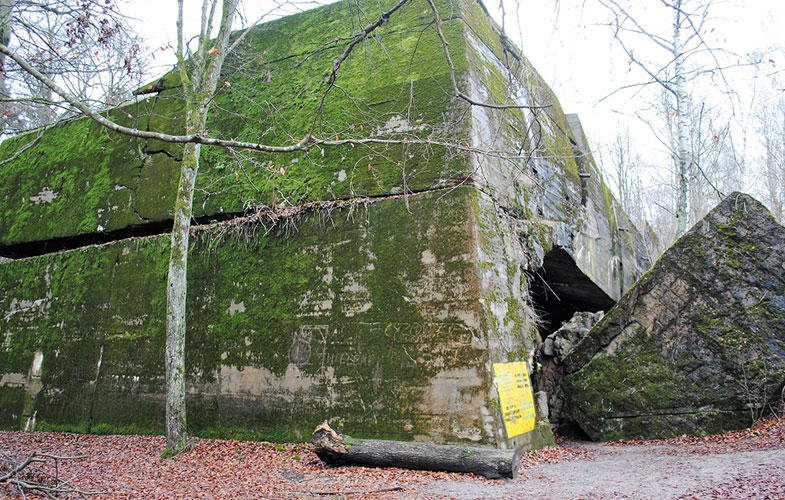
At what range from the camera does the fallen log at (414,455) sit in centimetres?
491

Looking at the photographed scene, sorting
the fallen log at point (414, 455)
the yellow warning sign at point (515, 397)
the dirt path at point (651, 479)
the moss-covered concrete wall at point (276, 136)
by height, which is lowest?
the dirt path at point (651, 479)

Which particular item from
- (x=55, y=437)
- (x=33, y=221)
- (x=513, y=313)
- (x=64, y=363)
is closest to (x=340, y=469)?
(x=513, y=313)

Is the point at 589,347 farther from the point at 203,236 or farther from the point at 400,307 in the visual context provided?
the point at 203,236

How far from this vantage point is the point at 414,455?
516cm

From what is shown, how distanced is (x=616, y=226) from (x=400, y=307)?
756 centimetres

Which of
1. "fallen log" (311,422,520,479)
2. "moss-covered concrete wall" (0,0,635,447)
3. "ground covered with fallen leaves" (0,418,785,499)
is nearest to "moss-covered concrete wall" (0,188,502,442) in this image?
"moss-covered concrete wall" (0,0,635,447)

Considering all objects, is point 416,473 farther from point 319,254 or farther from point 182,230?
point 182,230

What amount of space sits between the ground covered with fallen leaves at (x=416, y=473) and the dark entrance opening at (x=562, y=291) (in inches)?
110

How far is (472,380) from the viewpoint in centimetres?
568

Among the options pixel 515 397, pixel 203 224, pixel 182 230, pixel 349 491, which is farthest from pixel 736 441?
pixel 203 224

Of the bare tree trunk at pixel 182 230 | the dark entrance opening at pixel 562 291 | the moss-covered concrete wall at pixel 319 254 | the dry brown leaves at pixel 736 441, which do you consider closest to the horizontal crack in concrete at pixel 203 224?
the moss-covered concrete wall at pixel 319 254

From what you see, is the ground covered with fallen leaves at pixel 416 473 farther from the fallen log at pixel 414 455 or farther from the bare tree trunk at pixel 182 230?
the bare tree trunk at pixel 182 230

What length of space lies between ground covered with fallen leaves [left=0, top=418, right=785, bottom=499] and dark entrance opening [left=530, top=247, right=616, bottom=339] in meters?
2.78

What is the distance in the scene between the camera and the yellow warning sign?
5758 mm
